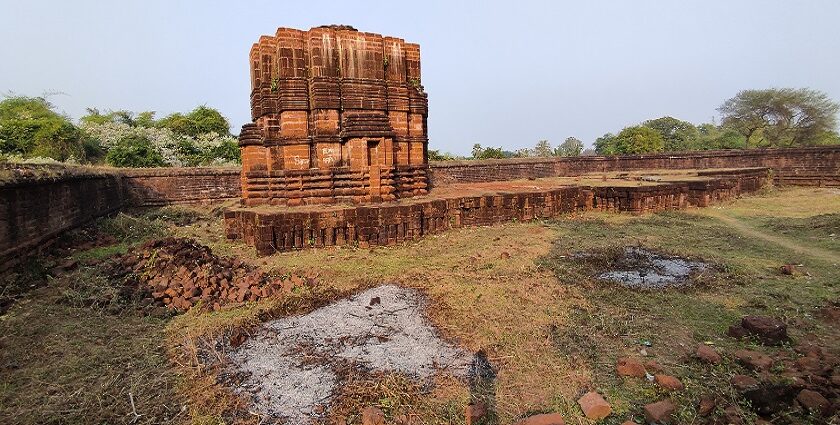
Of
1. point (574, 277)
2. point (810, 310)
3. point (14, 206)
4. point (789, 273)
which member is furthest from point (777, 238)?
point (14, 206)

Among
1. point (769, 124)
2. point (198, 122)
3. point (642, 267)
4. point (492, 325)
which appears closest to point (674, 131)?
point (769, 124)

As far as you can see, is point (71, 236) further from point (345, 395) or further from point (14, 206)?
point (345, 395)

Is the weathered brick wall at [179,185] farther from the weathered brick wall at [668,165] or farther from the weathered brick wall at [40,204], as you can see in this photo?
the weathered brick wall at [668,165]

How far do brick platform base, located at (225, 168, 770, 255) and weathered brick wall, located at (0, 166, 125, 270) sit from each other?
2.80 meters

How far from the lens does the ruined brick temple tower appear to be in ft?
27.6

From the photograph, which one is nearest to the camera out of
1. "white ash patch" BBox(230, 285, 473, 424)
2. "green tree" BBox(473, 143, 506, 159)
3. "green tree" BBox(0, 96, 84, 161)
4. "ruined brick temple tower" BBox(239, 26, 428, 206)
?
"white ash patch" BBox(230, 285, 473, 424)

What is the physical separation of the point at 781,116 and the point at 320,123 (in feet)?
119

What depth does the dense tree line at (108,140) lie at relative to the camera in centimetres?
1578

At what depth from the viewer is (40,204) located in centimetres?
712

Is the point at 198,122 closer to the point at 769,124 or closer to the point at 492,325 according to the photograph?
the point at 492,325

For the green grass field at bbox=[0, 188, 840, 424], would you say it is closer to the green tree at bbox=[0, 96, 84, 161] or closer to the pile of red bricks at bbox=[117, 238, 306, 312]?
the pile of red bricks at bbox=[117, 238, 306, 312]

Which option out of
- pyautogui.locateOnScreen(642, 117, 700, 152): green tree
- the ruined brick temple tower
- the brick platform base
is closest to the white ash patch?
the brick platform base

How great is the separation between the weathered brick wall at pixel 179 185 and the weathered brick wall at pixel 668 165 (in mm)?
7331

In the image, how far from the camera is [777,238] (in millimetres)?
7555
